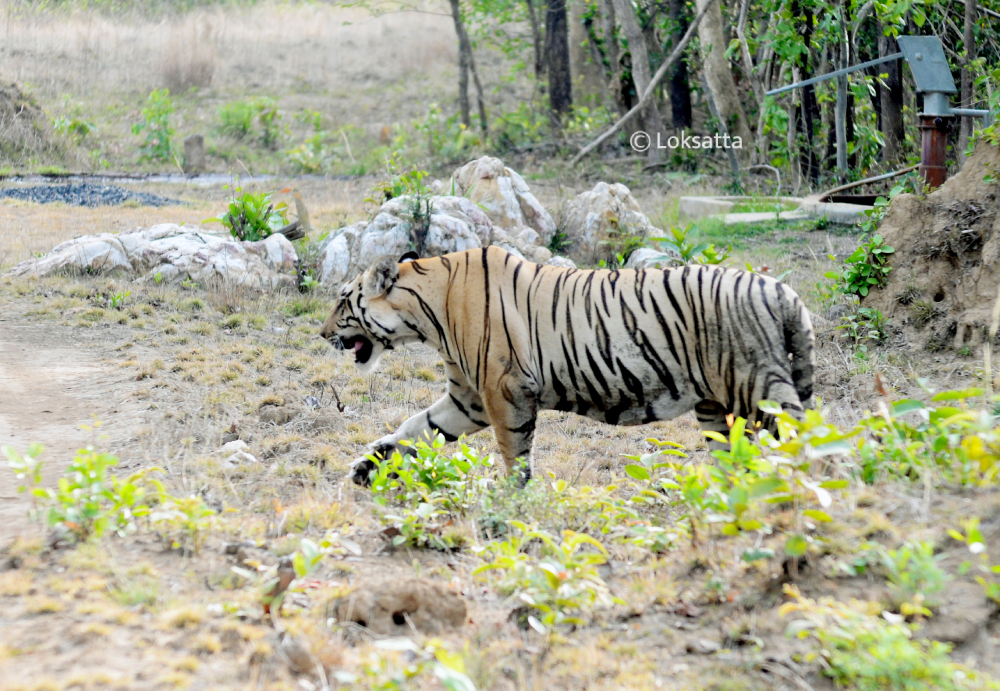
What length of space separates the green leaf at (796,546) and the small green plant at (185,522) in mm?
2411

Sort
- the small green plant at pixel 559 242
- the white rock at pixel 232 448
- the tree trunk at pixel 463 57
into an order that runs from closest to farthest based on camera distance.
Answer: the white rock at pixel 232 448
the small green plant at pixel 559 242
the tree trunk at pixel 463 57

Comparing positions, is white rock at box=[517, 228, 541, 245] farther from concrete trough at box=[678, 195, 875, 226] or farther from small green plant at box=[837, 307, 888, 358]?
small green plant at box=[837, 307, 888, 358]

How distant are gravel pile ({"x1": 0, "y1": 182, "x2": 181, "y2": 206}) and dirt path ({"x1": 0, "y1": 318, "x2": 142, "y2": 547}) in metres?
5.91

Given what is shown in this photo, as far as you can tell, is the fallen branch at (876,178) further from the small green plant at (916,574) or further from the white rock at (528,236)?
the small green plant at (916,574)

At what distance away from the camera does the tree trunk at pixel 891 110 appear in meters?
11.7

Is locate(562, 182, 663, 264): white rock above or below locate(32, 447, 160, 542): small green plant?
above

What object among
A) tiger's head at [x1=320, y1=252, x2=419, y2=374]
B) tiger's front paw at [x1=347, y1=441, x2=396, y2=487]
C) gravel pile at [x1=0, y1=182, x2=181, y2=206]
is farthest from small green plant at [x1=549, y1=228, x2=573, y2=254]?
gravel pile at [x1=0, y1=182, x2=181, y2=206]

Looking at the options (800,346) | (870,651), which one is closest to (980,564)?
(870,651)

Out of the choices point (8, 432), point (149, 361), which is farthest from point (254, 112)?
point (8, 432)

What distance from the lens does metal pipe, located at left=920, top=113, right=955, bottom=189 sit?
7863 millimetres

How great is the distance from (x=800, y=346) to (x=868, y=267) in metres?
2.94

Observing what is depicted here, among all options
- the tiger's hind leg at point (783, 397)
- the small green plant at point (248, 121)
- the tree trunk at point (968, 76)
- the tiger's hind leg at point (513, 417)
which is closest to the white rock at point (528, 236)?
the tree trunk at point (968, 76)

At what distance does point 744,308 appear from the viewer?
15.6 feet

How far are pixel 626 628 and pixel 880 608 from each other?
906 mm
